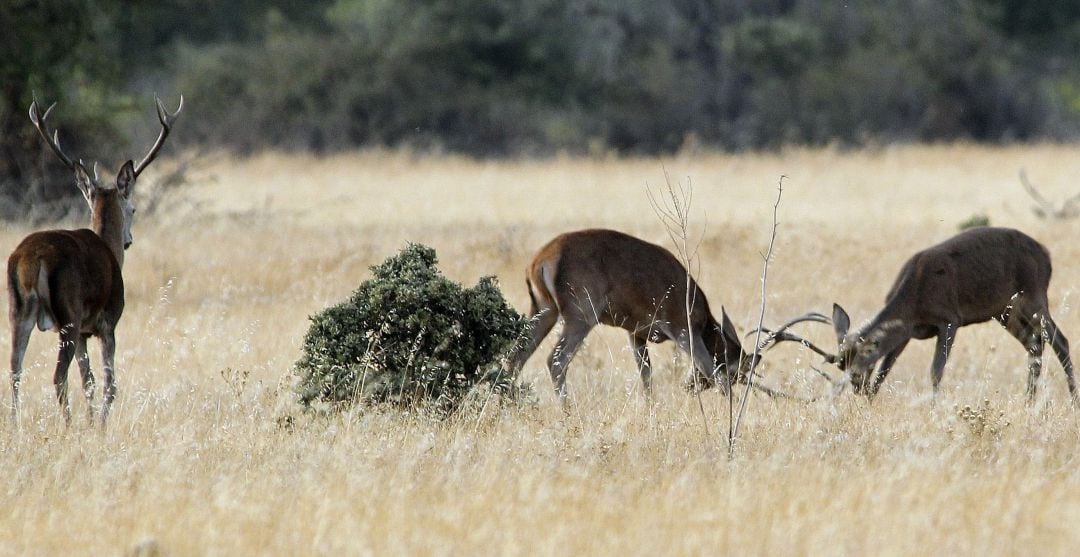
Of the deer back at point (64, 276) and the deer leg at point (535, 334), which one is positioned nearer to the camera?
the deer back at point (64, 276)

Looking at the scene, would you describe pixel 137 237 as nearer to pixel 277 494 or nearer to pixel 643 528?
pixel 277 494

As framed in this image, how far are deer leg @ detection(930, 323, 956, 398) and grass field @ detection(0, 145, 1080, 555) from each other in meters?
0.19

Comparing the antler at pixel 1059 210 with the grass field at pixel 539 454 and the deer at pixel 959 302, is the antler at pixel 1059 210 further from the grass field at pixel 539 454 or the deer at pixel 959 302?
the deer at pixel 959 302

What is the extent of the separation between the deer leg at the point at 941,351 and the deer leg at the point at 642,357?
1.72 m

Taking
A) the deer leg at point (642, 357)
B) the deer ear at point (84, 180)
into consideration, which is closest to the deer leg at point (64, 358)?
the deer ear at point (84, 180)

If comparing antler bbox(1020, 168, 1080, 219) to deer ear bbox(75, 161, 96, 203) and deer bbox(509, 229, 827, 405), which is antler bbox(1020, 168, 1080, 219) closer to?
deer bbox(509, 229, 827, 405)

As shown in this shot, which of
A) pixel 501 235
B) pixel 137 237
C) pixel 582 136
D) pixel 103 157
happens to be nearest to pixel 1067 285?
pixel 501 235

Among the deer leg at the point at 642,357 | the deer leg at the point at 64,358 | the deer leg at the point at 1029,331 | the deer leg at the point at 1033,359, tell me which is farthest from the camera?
the deer leg at the point at 1029,331

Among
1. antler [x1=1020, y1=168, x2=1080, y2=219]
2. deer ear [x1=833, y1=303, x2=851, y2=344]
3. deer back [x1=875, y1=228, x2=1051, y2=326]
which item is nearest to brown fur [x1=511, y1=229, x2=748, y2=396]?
deer ear [x1=833, y1=303, x2=851, y2=344]

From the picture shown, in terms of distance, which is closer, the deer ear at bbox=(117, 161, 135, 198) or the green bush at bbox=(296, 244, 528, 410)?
the green bush at bbox=(296, 244, 528, 410)

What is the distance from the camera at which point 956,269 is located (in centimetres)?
917

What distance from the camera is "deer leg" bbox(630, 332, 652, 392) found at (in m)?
9.07

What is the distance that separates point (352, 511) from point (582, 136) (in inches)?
1198

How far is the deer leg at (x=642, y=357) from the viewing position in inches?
357
